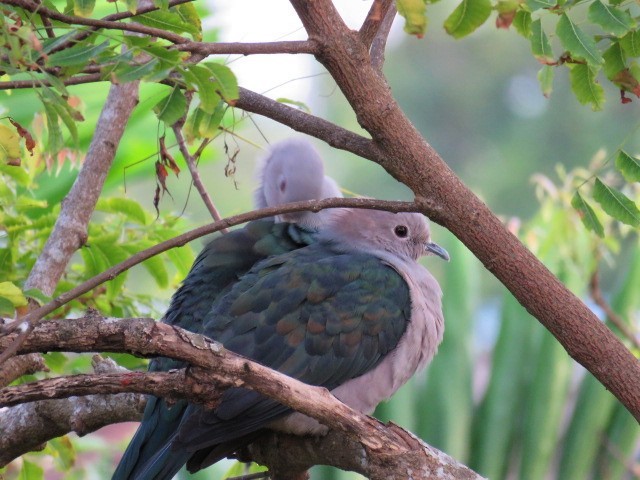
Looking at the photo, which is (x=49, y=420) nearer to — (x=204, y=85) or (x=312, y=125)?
(x=312, y=125)

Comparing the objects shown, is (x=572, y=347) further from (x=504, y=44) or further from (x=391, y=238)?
(x=504, y=44)

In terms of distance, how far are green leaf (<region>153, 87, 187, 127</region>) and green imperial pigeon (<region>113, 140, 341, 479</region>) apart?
0.95 m

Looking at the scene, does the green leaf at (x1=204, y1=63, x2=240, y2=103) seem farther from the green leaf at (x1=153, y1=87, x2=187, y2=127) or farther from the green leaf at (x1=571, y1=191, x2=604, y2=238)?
the green leaf at (x1=571, y1=191, x2=604, y2=238)

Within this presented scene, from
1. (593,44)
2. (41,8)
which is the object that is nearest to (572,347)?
(593,44)

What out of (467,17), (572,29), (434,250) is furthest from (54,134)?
(434,250)

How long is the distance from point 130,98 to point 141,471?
1242 millimetres

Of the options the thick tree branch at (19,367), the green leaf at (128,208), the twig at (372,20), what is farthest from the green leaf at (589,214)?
the thick tree branch at (19,367)

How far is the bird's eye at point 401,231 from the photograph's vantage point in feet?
10.0

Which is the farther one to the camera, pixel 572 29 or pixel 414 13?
pixel 572 29

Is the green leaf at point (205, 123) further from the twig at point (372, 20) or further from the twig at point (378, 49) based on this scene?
the twig at point (378, 49)

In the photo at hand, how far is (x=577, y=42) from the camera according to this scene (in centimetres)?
171

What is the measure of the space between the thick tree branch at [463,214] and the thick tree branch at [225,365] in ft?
1.28

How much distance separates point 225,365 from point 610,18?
1.00 metres

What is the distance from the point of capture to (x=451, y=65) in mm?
18703
